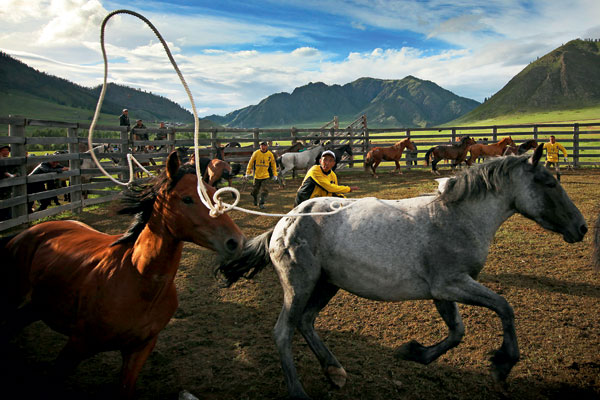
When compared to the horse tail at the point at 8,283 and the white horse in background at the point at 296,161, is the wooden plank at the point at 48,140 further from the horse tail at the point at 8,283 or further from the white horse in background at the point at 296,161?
the white horse in background at the point at 296,161

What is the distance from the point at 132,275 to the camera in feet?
8.53

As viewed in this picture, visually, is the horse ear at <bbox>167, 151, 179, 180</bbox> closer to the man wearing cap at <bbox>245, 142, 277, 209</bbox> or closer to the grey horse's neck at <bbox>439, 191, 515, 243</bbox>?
the grey horse's neck at <bbox>439, 191, 515, 243</bbox>

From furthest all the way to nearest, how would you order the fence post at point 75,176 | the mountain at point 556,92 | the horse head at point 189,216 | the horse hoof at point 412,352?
the mountain at point 556,92 → the fence post at point 75,176 → the horse hoof at point 412,352 → the horse head at point 189,216

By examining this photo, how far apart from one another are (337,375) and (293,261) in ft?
3.43

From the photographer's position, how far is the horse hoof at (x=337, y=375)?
3237mm

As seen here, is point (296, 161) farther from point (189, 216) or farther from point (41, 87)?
point (41, 87)

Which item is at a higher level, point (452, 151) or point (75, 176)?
point (452, 151)

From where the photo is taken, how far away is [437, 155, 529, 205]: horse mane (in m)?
3.32

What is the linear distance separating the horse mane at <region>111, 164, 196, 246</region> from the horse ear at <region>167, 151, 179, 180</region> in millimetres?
43

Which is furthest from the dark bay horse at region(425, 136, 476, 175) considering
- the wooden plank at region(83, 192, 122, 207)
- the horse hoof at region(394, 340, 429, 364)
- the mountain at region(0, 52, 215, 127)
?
the mountain at region(0, 52, 215, 127)

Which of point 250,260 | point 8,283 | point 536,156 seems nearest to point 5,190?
point 8,283

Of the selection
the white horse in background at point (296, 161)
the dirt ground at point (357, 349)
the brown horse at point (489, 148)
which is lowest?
the dirt ground at point (357, 349)

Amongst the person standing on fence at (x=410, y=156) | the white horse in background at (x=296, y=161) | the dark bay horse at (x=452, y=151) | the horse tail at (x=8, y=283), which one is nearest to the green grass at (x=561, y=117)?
the person standing on fence at (x=410, y=156)

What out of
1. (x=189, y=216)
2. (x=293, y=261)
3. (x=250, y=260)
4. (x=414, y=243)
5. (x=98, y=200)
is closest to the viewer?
(x=189, y=216)
